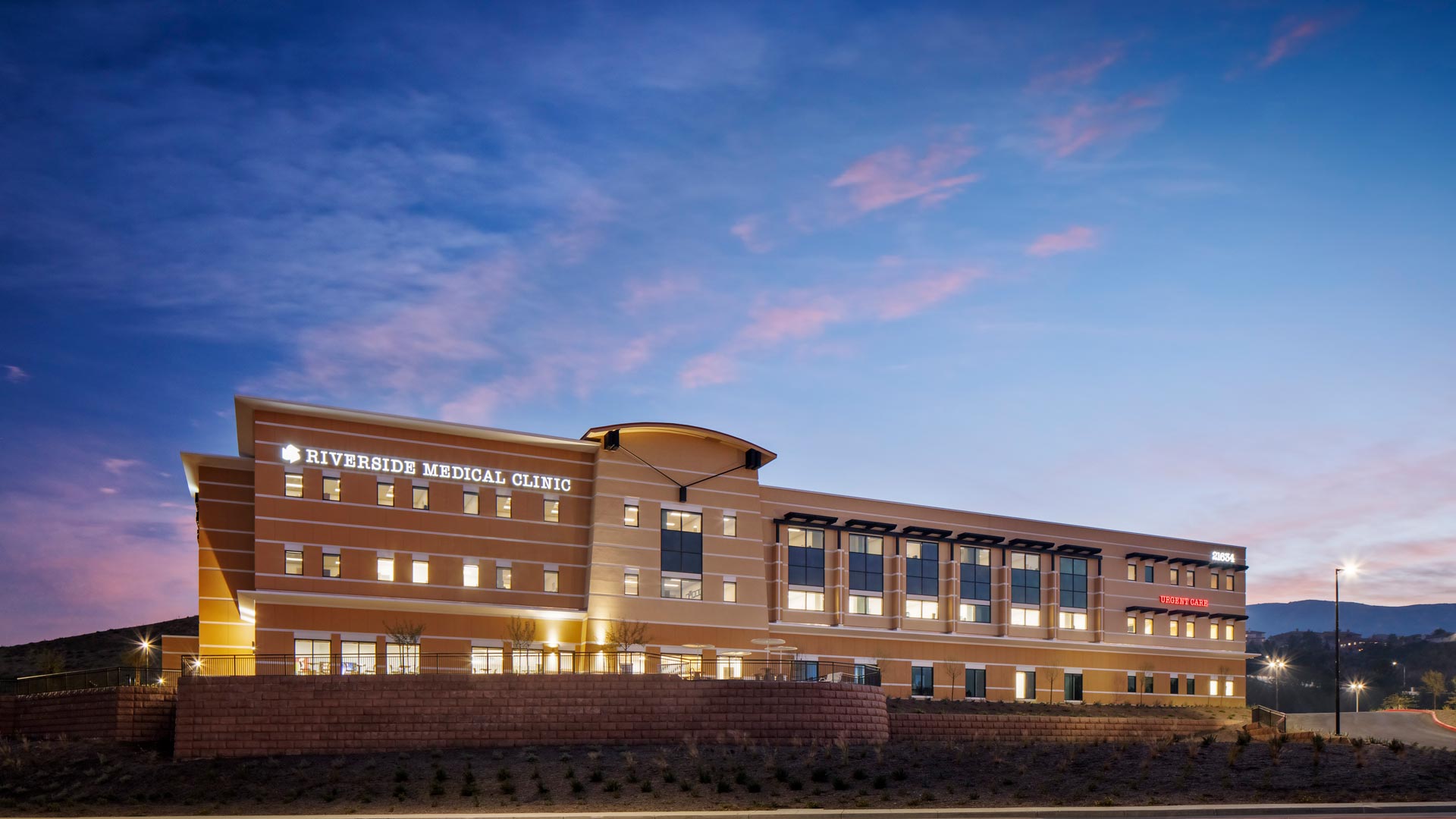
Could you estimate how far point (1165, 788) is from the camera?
30547 mm

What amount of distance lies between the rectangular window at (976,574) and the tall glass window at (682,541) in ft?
62.9

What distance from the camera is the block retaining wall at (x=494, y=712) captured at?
4134cm

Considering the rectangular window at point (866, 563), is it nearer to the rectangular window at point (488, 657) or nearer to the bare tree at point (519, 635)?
the bare tree at point (519, 635)

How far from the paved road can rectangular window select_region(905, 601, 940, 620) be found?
820 inches

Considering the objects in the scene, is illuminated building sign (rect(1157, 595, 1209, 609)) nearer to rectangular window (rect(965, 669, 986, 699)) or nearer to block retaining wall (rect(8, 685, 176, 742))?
rectangular window (rect(965, 669, 986, 699))

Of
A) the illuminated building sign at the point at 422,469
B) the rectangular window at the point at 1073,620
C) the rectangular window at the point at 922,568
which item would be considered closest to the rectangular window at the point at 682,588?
the illuminated building sign at the point at 422,469

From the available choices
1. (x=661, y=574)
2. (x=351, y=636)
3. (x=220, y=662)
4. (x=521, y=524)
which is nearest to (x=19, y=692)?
(x=220, y=662)

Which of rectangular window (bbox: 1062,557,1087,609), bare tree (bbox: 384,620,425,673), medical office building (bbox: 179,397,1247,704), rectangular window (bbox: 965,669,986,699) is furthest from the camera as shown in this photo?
rectangular window (bbox: 1062,557,1087,609)

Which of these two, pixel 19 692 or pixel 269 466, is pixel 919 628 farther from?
pixel 19 692

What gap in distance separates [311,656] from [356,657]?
5.76 feet

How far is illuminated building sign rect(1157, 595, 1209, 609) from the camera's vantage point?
263 feet

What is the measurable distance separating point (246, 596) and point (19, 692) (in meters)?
8.83

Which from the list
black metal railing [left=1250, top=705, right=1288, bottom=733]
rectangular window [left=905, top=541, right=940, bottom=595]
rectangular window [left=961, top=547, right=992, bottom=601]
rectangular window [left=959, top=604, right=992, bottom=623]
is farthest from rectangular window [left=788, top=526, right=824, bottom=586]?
black metal railing [left=1250, top=705, right=1288, bottom=733]

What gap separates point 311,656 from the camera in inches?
1930
